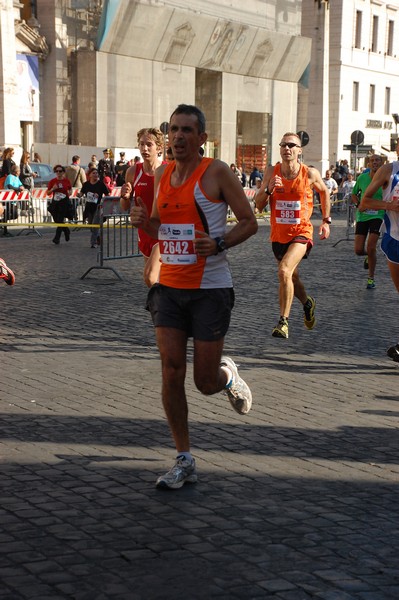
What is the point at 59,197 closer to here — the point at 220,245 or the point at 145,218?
the point at 145,218

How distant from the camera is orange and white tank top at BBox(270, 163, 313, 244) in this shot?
9758 mm

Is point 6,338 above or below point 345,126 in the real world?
below

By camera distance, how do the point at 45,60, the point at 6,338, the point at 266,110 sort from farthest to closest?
the point at 266,110 < the point at 45,60 < the point at 6,338


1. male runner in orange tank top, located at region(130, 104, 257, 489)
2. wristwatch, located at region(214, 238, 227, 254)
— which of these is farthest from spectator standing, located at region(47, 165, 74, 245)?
wristwatch, located at region(214, 238, 227, 254)

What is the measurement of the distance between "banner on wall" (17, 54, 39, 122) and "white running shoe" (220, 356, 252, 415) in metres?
34.1

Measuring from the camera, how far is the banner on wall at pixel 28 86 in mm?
38750

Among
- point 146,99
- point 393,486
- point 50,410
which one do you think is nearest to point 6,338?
point 50,410

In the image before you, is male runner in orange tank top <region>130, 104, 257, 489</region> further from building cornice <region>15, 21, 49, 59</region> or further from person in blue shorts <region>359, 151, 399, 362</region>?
building cornice <region>15, 21, 49, 59</region>

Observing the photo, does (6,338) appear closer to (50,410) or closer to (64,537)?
(50,410)

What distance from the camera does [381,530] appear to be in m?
4.49

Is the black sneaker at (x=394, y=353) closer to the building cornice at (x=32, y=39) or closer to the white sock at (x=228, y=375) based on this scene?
the white sock at (x=228, y=375)

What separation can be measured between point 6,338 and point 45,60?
108 feet

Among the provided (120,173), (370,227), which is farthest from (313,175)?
(120,173)

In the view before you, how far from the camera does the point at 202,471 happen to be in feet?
17.5
